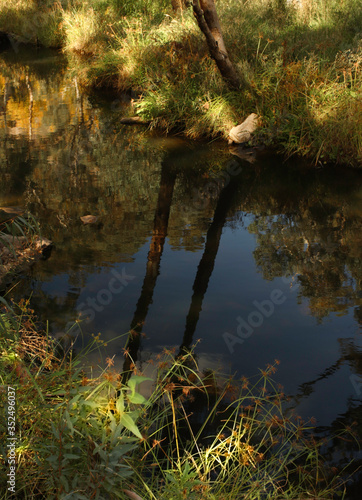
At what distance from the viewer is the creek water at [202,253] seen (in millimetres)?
3654

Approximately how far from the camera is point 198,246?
5.26 meters

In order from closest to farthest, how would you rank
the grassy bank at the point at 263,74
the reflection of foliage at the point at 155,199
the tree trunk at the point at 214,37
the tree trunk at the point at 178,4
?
1. the reflection of foliage at the point at 155,199
2. the grassy bank at the point at 263,74
3. the tree trunk at the point at 214,37
4. the tree trunk at the point at 178,4

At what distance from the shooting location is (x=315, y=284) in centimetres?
456

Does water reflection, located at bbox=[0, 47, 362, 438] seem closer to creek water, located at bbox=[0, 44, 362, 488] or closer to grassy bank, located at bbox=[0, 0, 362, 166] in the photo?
creek water, located at bbox=[0, 44, 362, 488]

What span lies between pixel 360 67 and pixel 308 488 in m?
7.11

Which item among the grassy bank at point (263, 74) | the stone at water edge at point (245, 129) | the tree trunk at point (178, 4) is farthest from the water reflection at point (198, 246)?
the tree trunk at point (178, 4)

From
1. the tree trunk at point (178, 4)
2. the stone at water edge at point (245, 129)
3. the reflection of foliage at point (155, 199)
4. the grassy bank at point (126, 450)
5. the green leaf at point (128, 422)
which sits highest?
the tree trunk at point (178, 4)

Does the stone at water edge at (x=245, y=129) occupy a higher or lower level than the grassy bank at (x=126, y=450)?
higher

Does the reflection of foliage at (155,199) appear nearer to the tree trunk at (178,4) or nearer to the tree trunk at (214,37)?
the tree trunk at (214,37)

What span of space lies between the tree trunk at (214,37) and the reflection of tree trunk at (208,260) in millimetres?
2389

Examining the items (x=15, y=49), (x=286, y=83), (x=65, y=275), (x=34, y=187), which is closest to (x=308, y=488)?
(x=65, y=275)

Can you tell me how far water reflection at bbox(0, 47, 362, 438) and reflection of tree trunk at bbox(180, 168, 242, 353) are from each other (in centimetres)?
1

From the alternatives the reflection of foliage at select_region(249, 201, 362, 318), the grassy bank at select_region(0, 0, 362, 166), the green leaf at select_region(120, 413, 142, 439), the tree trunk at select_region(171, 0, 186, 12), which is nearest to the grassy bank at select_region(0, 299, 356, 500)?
the green leaf at select_region(120, 413, 142, 439)

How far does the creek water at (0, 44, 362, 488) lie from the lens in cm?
365
